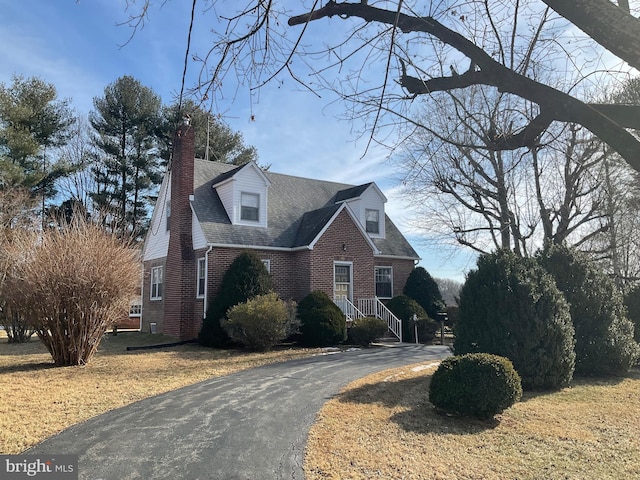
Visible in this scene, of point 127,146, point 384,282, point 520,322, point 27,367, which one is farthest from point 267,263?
point 127,146

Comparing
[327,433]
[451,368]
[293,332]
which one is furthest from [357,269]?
[327,433]

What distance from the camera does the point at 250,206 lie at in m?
19.1

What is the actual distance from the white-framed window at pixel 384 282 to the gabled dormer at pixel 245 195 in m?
6.05

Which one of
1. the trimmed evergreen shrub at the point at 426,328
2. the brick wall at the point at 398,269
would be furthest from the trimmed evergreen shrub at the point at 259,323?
the brick wall at the point at 398,269

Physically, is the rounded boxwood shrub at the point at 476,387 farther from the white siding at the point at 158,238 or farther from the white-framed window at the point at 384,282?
the white siding at the point at 158,238

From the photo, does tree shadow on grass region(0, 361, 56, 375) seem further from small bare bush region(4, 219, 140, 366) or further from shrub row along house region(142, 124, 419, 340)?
shrub row along house region(142, 124, 419, 340)

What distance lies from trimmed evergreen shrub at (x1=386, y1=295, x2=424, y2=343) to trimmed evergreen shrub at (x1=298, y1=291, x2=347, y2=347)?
11.9 feet

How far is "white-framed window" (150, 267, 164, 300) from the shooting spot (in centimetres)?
2031

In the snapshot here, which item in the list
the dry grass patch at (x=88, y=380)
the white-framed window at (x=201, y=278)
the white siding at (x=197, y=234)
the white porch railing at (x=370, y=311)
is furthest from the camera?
the white porch railing at (x=370, y=311)

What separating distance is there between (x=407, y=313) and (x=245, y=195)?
8.15 meters

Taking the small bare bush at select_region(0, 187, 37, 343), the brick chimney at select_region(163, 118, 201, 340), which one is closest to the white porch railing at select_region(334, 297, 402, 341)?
the brick chimney at select_region(163, 118, 201, 340)

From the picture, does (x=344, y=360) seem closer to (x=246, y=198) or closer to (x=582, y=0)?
(x=246, y=198)

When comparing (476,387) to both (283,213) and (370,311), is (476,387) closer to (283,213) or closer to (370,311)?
(370,311)

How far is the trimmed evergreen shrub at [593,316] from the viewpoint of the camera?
10.5 meters
